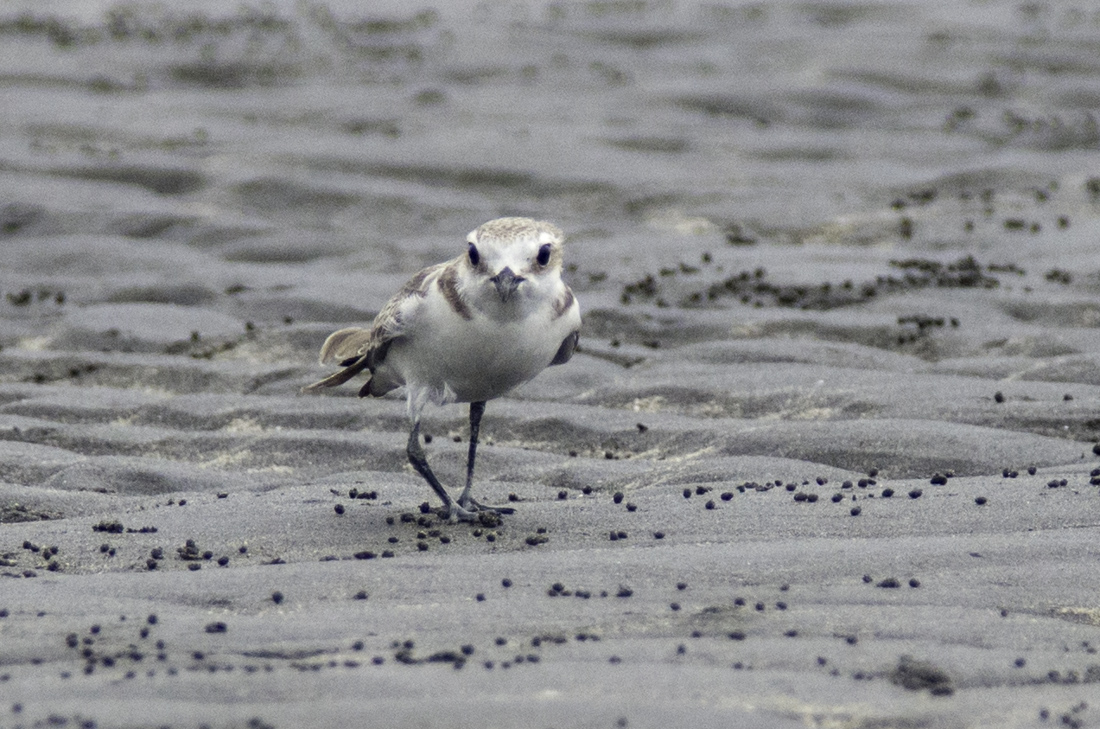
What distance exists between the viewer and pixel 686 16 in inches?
592

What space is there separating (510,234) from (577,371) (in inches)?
111

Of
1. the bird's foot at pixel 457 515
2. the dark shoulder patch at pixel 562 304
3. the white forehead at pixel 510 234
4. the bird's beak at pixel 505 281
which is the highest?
the white forehead at pixel 510 234

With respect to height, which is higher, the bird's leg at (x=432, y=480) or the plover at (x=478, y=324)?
the plover at (x=478, y=324)

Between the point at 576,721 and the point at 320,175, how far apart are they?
8147 millimetres

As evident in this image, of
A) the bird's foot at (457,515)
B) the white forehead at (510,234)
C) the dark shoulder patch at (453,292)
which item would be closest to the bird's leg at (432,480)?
the bird's foot at (457,515)

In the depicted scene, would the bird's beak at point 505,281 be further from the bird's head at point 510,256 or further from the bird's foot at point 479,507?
the bird's foot at point 479,507

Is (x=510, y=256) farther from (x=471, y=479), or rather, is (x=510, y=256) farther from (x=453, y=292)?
(x=471, y=479)

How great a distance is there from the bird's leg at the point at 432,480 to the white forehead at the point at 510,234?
33.7 inches

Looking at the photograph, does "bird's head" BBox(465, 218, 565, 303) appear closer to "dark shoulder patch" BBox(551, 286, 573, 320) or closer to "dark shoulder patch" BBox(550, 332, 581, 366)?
"dark shoulder patch" BBox(551, 286, 573, 320)

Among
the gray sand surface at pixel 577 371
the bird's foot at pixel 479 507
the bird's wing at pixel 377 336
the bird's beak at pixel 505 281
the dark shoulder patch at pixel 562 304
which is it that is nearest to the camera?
Answer: the gray sand surface at pixel 577 371

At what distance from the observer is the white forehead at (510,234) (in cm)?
414

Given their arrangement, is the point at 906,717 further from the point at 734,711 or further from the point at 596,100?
the point at 596,100

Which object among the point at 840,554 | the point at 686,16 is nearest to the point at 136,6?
the point at 686,16

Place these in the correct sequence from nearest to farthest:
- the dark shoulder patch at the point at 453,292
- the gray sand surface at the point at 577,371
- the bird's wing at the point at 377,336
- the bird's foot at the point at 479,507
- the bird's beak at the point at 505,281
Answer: the gray sand surface at the point at 577,371 → the bird's beak at the point at 505,281 → the dark shoulder patch at the point at 453,292 → the bird's wing at the point at 377,336 → the bird's foot at the point at 479,507
